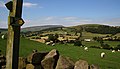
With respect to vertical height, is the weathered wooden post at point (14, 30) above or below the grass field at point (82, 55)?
above

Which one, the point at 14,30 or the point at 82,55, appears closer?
the point at 14,30

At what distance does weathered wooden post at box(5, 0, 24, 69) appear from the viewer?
8.36 meters

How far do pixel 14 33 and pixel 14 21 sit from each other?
0.40m

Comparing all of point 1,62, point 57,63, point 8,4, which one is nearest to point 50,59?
point 57,63

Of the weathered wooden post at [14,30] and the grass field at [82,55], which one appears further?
the grass field at [82,55]

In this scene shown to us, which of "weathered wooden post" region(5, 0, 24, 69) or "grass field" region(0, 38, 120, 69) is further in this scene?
"grass field" region(0, 38, 120, 69)

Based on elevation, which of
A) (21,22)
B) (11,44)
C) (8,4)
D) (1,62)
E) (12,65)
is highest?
(8,4)

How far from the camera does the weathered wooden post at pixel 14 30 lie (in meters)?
8.36

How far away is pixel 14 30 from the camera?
838 centimetres

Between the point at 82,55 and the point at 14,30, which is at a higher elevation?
the point at 14,30

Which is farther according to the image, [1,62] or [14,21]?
[1,62]

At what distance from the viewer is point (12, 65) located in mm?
8398

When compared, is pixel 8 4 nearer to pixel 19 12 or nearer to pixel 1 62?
pixel 19 12

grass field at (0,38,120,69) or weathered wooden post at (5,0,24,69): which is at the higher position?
weathered wooden post at (5,0,24,69)
